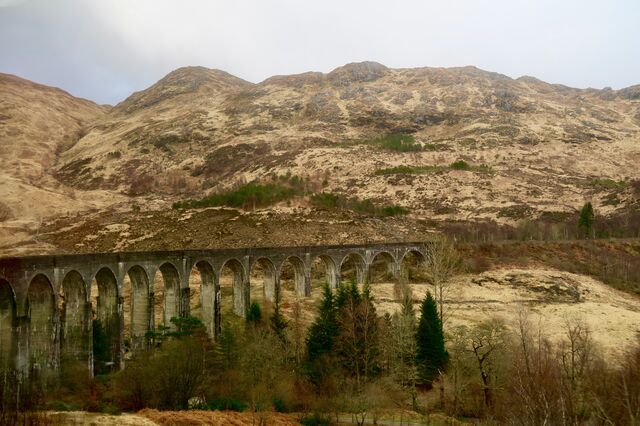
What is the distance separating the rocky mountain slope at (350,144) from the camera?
96.9 metres

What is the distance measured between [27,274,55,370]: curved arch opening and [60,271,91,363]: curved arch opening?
7.68ft

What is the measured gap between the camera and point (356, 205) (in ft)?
290

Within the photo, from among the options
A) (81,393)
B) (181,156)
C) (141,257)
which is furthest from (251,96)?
(81,393)

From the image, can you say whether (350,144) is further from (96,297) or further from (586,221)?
(96,297)

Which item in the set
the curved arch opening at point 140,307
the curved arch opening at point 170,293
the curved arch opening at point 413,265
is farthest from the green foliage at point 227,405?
the curved arch opening at point 413,265

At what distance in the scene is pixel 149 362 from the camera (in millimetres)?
26828

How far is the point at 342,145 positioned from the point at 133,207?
5186 cm

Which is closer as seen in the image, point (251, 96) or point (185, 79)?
point (251, 96)

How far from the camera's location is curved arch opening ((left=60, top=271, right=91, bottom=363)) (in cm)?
3133

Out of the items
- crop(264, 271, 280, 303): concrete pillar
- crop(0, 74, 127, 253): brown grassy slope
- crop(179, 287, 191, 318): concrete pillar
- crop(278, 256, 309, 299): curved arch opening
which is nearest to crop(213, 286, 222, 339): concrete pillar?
crop(179, 287, 191, 318): concrete pillar

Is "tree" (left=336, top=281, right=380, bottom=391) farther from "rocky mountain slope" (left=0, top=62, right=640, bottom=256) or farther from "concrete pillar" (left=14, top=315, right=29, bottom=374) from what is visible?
"rocky mountain slope" (left=0, top=62, right=640, bottom=256)

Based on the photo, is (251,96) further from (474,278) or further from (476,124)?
(474,278)

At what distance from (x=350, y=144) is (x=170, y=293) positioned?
89.4 meters

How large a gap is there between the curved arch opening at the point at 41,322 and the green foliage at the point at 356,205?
2305 inches
